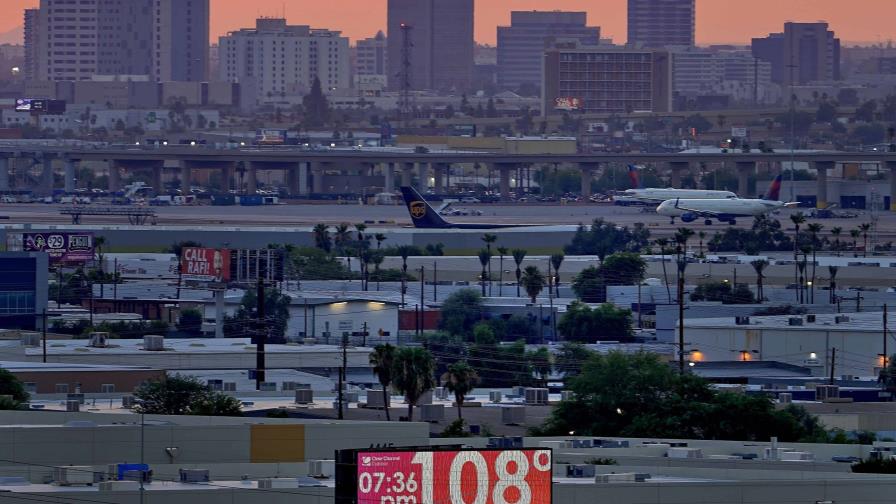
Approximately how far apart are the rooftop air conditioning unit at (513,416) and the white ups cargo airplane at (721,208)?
10710 centimetres

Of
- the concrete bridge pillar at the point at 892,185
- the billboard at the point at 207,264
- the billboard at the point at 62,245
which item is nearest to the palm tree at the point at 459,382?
the billboard at the point at 207,264

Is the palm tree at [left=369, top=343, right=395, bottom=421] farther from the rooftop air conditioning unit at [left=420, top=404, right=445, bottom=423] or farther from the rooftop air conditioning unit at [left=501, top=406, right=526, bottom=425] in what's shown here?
the rooftop air conditioning unit at [left=501, top=406, right=526, bottom=425]

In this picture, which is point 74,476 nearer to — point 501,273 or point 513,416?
point 513,416

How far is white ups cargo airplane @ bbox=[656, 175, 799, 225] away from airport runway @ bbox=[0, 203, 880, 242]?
39.4 inches

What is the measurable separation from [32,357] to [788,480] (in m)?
35.9

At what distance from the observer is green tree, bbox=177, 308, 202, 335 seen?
88125 millimetres

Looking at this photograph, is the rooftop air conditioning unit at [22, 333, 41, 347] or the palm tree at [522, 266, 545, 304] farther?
the palm tree at [522, 266, 545, 304]

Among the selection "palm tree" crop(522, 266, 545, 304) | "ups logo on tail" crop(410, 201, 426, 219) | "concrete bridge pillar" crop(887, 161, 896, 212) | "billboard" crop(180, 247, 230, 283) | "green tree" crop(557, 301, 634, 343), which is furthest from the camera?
"concrete bridge pillar" crop(887, 161, 896, 212)

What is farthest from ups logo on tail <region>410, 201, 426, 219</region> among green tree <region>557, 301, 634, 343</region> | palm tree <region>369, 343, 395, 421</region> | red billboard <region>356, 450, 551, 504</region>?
red billboard <region>356, 450, 551, 504</region>

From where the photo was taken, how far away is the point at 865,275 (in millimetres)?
111438

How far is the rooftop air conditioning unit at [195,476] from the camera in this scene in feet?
120

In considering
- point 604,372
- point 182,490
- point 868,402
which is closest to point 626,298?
point 868,402

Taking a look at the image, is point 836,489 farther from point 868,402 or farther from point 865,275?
point 865,275

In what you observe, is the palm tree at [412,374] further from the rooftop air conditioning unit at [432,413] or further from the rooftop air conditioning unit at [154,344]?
the rooftop air conditioning unit at [154,344]
